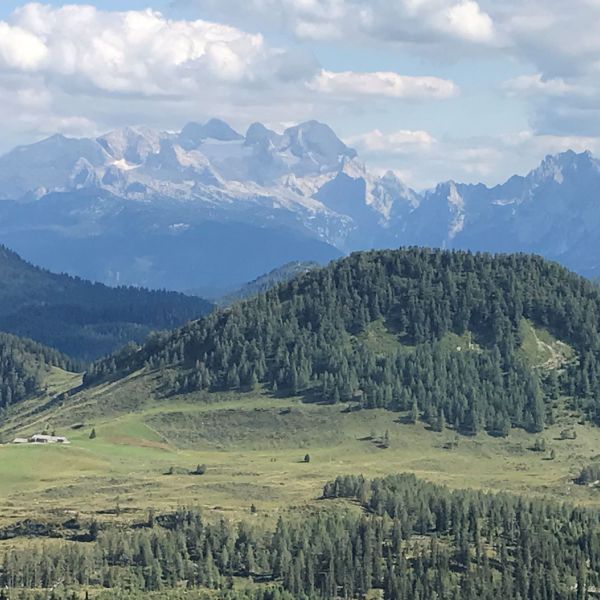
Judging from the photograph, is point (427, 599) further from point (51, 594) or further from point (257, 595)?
point (51, 594)

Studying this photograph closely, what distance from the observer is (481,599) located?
650 ft

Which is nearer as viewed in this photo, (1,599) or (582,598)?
(1,599)

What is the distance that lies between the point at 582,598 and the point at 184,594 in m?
56.7

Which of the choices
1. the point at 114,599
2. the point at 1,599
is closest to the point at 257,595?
the point at 114,599

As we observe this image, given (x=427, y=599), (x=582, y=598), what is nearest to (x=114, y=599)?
(x=427, y=599)

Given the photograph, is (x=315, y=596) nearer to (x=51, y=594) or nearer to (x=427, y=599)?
(x=427, y=599)

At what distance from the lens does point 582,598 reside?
200 metres

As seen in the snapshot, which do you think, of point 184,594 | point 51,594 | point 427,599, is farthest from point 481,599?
point 51,594

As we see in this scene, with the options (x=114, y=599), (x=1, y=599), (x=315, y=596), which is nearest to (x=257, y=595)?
(x=315, y=596)

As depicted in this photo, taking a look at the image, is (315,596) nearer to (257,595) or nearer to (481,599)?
(257,595)

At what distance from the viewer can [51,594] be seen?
633 feet

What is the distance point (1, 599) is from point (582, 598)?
8137 centimetres

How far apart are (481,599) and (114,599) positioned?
2035 inches

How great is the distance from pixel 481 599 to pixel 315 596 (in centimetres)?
2354
